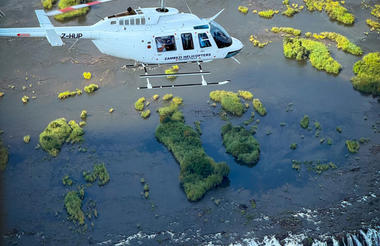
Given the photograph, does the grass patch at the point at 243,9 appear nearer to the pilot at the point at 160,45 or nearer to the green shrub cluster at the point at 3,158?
the pilot at the point at 160,45

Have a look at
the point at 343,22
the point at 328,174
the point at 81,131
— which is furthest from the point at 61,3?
the point at 328,174

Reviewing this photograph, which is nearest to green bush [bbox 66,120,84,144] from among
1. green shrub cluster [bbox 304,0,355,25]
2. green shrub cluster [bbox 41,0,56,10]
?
green shrub cluster [bbox 41,0,56,10]

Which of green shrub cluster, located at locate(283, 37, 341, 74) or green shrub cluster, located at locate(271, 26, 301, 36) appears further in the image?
green shrub cluster, located at locate(271, 26, 301, 36)

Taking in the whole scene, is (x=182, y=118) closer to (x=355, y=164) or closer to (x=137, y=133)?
(x=137, y=133)

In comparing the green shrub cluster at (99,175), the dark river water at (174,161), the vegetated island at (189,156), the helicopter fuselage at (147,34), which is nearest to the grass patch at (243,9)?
the dark river water at (174,161)

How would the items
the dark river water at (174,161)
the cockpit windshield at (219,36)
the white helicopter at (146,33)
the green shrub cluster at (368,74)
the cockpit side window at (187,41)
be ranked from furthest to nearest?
the green shrub cluster at (368,74) < the cockpit windshield at (219,36) < the cockpit side window at (187,41) < the white helicopter at (146,33) < the dark river water at (174,161)

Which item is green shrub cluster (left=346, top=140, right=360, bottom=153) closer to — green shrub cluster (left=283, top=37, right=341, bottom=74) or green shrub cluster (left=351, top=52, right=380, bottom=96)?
green shrub cluster (left=351, top=52, right=380, bottom=96)

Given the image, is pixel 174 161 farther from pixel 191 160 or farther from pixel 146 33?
pixel 146 33
